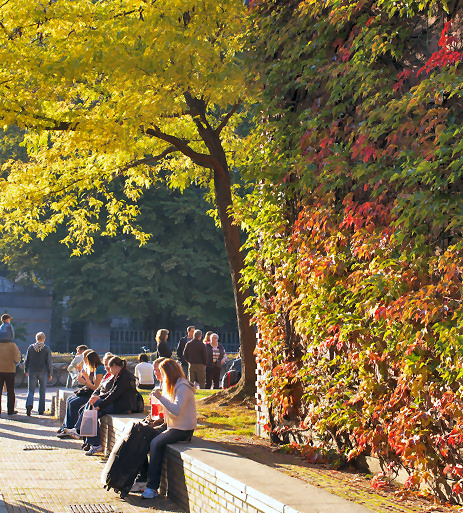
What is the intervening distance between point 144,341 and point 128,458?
92.2 ft

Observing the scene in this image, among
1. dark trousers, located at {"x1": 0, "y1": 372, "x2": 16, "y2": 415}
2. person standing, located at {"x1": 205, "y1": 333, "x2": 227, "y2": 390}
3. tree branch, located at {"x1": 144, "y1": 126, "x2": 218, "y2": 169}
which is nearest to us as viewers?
tree branch, located at {"x1": 144, "y1": 126, "x2": 218, "y2": 169}

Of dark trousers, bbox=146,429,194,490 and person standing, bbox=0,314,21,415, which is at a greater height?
person standing, bbox=0,314,21,415

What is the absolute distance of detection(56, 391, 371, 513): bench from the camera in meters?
5.11

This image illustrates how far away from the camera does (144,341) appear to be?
116 feet

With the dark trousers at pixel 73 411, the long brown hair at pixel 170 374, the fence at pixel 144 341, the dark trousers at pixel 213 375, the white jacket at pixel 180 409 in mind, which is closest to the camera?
the white jacket at pixel 180 409

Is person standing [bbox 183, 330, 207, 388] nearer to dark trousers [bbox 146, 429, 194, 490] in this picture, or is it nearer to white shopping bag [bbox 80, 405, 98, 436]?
white shopping bag [bbox 80, 405, 98, 436]

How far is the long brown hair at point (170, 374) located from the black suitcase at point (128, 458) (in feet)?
1.71

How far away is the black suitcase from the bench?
32cm

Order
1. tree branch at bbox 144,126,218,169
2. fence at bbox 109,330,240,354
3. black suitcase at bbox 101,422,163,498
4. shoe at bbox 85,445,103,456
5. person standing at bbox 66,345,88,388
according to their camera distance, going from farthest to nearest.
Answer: fence at bbox 109,330,240,354 → person standing at bbox 66,345,88,388 → tree branch at bbox 144,126,218,169 → shoe at bbox 85,445,103,456 → black suitcase at bbox 101,422,163,498

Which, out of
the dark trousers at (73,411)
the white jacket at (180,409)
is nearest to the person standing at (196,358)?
the dark trousers at (73,411)

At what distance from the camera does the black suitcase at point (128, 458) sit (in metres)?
7.36

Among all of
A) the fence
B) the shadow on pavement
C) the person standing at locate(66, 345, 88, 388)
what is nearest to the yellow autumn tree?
the shadow on pavement

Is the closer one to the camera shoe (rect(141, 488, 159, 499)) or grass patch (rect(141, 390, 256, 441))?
shoe (rect(141, 488, 159, 499))

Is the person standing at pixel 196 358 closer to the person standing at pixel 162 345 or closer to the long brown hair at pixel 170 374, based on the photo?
the person standing at pixel 162 345
